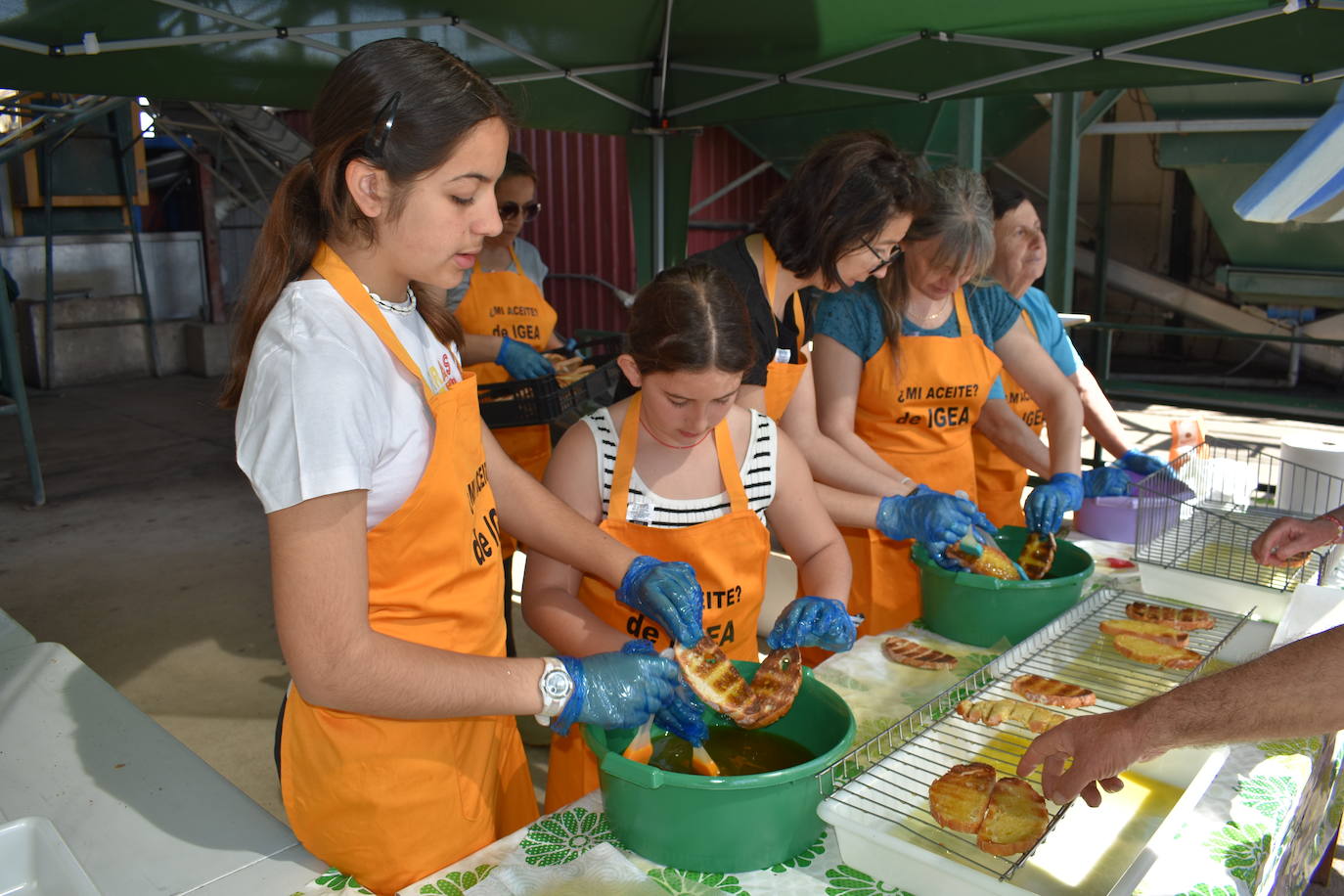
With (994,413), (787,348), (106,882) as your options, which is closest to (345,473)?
(106,882)

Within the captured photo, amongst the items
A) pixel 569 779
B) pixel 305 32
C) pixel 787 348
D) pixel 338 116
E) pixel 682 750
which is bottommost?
pixel 569 779

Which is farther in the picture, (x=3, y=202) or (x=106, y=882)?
(x=3, y=202)

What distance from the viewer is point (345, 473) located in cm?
131

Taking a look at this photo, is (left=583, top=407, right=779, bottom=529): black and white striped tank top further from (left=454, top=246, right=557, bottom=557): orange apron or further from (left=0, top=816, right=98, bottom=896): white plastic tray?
(left=454, top=246, right=557, bottom=557): orange apron

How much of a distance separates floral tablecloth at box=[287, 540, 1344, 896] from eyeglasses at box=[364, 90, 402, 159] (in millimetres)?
1031

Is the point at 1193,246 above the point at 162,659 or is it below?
above

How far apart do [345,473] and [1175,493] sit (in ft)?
7.79

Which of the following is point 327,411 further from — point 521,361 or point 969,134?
point 969,134

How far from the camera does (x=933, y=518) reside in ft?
7.81

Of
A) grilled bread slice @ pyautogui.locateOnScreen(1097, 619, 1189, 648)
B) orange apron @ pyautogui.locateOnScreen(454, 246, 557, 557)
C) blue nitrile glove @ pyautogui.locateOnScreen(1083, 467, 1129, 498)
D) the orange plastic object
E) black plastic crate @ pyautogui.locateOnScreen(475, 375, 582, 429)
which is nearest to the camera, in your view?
grilled bread slice @ pyautogui.locateOnScreen(1097, 619, 1189, 648)

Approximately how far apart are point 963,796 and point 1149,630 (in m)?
0.89

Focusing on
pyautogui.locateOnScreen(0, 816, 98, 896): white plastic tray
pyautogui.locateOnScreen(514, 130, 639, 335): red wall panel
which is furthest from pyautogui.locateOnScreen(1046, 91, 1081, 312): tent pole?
pyautogui.locateOnScreen(0, 816, 98, 896): white plastic tray

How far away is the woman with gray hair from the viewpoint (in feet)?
9.41

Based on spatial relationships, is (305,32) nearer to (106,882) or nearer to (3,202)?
(106,882)
